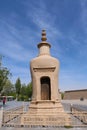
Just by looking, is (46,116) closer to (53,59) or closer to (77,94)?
(53,59)

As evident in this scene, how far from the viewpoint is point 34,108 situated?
1384 centimetres

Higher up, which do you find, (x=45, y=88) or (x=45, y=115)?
(x=45, y=88)

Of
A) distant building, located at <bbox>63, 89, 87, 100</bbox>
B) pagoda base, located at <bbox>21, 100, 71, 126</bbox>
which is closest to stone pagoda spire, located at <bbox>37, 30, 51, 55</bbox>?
pagoda base, located at <bbox>21, 100, 71, 126</bbox>

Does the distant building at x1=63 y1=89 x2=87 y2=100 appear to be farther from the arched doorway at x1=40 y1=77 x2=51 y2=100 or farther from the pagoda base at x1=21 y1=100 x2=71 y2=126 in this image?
the pagoda base at x1=21 y1=100 x2=71 y2=126

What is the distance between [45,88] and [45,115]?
93.0 inches

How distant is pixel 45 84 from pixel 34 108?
200 cm

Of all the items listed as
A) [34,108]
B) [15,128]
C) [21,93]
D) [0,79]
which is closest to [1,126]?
[15,128]

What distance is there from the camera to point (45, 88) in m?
14.7

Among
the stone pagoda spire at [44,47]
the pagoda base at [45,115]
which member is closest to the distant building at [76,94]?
the stone pagoda spire at [44,47]

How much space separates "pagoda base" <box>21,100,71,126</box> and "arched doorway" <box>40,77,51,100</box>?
66cm

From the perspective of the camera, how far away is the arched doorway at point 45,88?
14.5m

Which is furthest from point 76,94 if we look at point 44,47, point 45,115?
point 45,115

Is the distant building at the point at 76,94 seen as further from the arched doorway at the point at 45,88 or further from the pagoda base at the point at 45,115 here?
the pagoda base at the point at 45,115

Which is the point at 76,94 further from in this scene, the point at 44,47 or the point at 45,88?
the point at 45,88
